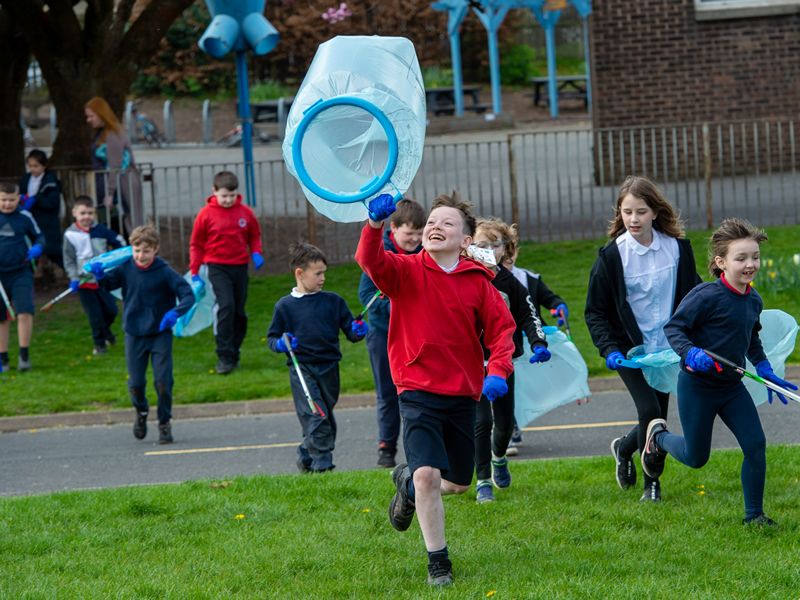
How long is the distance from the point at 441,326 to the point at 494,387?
1.35 ft

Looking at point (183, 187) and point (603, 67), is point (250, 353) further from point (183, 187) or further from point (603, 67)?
point (183, 187)

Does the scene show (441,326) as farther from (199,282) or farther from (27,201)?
(27,201)

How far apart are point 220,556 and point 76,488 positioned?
2901mm

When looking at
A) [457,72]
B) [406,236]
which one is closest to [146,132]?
[457,72]

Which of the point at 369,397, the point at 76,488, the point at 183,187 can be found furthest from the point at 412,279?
the point at 183,187

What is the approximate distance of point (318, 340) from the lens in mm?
8555

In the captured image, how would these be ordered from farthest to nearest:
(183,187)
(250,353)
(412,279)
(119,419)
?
1. (183,187)
2. (250,353)
3. (119,419)
4. (412,279)

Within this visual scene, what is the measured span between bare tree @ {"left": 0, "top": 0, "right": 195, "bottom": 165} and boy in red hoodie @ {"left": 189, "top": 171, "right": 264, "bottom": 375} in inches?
223

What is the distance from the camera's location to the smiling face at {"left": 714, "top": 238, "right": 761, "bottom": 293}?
251 inches

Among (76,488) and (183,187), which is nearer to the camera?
(76,488)

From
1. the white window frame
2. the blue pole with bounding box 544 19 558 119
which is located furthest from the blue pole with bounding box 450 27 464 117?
the white window frame

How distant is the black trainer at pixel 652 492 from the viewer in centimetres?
716

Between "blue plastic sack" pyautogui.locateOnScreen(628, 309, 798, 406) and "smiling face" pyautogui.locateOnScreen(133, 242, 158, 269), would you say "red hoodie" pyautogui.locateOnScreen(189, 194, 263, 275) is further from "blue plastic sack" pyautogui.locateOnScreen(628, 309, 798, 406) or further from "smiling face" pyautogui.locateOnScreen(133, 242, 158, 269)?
"blue plastic sack" pyautogui.locateOnScreen(628, 309, 798, 406)

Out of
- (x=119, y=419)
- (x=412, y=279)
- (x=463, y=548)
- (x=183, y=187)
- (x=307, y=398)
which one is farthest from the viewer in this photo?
(x=183, y=187)
